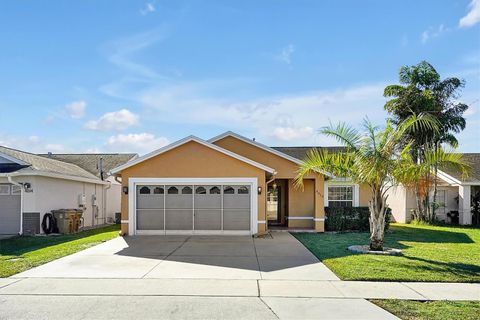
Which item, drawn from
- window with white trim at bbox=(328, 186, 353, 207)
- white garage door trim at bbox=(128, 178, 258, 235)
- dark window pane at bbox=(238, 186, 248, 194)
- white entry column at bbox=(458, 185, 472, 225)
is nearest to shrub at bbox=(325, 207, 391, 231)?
window with white trim at bbox=(328, 186, 353, 207)

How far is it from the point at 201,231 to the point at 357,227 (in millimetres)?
7515

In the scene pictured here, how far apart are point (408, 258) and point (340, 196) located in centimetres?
1035

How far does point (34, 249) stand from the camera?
44.0 ft

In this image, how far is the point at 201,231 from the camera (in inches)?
663

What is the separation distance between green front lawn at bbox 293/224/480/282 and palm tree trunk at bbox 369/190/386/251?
790mm

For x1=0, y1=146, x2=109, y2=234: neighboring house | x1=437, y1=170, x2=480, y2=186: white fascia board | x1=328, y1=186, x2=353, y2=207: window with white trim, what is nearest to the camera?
x1=0, y1=146, x2=109, y2=234: neighboring house

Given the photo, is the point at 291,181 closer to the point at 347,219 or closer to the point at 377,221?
the point at 347,219

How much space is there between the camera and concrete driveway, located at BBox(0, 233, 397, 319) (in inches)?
257

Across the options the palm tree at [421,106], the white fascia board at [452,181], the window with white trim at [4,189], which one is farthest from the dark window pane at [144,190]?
the white fascia board at [452,181]

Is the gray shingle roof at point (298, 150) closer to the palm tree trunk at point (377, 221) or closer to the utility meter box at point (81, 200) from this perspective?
the utility meter box at point (81, 200)

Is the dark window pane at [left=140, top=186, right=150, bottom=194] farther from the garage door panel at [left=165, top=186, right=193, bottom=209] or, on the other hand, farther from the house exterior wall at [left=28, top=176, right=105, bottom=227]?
the house exterior wall at [left=28, top=176, right=105, bottom=227]

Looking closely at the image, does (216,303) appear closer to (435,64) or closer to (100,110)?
(100,110)

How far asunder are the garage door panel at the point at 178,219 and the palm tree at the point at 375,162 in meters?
6.39

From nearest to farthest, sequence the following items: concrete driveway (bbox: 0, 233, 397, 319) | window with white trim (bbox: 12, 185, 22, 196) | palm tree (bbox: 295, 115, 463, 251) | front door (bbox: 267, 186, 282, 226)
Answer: concrete driveway (bbox: 0, 233, 397, 319) < palm tree (bbox: 295, 115, 463, 251) < window with white trim (bbox: 12, 185, 22, 196) < front door (bbox: 267, 186, 282, 226)
